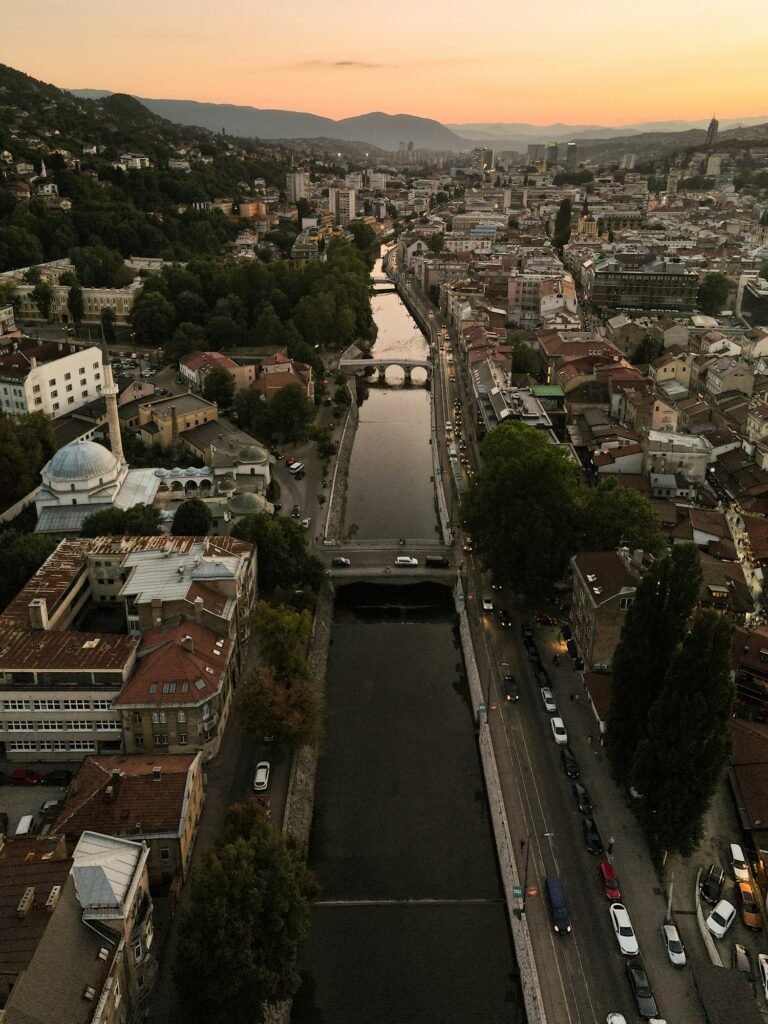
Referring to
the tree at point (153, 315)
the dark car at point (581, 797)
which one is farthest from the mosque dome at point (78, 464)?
the tree at point (153, 315)

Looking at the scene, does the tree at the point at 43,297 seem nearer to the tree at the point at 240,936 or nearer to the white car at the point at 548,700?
the white car at the point at 548,700

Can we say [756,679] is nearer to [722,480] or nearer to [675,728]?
[675,728]

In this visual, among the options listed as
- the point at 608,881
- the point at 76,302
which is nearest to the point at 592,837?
the point at 608,881

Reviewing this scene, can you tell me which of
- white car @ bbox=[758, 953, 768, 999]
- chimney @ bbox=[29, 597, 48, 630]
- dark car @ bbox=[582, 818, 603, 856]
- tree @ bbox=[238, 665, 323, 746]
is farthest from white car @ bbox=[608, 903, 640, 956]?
chimney @ bbox=[29, 597, 48, 630]

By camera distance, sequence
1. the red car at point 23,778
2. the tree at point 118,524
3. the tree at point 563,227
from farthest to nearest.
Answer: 1. the tree at point 563,227
2. the tree at point 118,524
3. the red car at point 23,778

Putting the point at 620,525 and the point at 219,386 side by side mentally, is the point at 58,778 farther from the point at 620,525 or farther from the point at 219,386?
the point at 219,386
